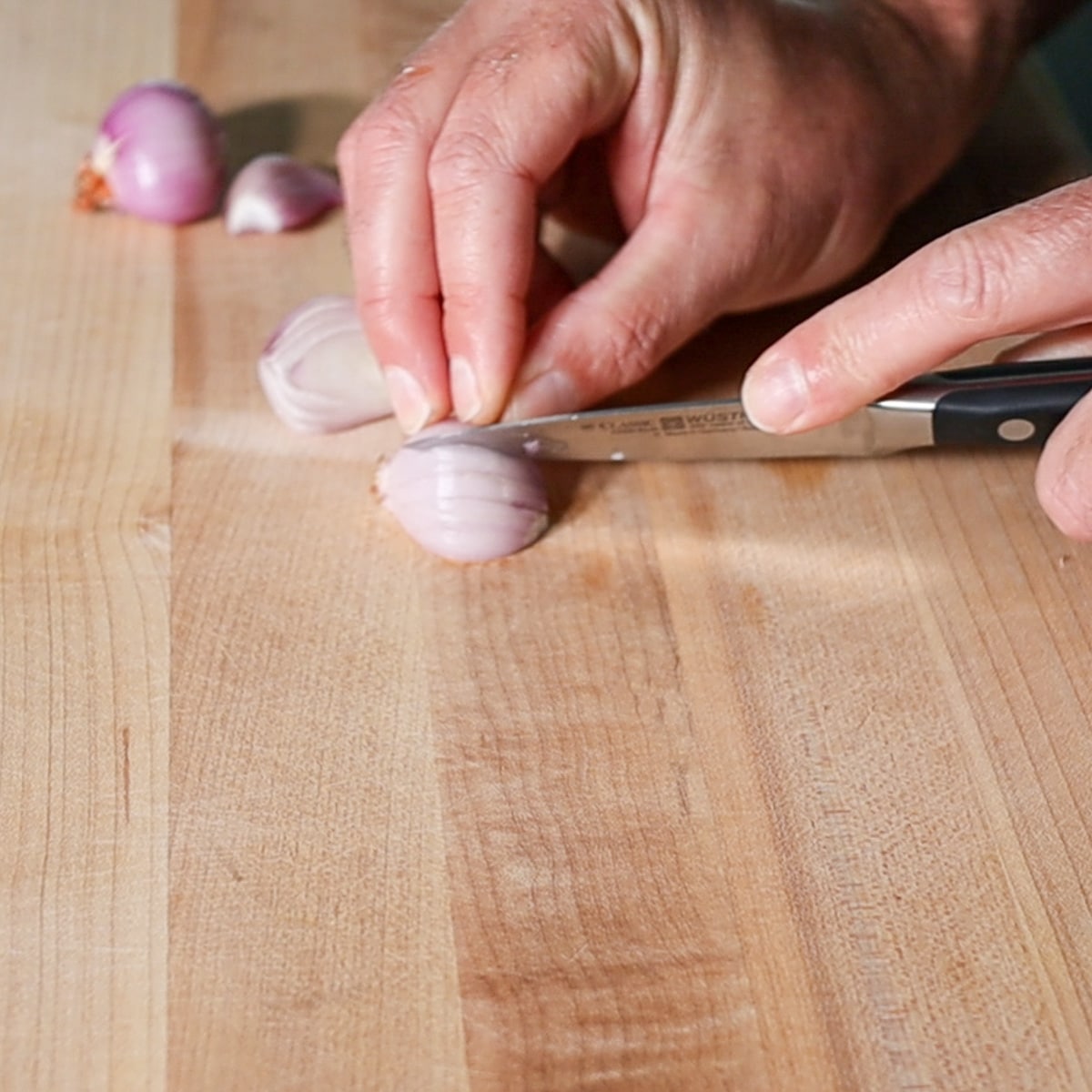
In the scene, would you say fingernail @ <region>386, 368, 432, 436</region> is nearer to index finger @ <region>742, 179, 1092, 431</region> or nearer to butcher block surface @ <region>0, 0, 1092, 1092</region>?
butcher block surface @ <region>0, 0, 1092, 1092</region>

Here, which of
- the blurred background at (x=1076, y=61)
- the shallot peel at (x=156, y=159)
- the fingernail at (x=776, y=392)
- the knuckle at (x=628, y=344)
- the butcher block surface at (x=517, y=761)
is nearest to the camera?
the butcher block surface at (x=517, y=761)

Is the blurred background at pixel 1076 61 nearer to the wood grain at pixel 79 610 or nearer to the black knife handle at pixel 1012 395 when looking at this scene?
the black knife handle at pixel 1012 395

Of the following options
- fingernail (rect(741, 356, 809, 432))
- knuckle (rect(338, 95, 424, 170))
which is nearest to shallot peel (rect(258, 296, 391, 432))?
knuckle (rect(338, 95, 424, 170))

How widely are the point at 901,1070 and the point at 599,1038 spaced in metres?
0.14

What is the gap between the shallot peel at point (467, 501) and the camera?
953mm

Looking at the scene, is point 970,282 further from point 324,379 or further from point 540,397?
point 324,379

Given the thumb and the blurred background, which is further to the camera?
the blurred background

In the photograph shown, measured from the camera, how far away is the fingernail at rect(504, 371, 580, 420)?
978 mm

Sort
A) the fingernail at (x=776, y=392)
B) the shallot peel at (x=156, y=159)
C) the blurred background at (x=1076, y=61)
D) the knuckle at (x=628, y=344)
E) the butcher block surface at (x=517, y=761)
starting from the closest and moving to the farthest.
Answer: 1. the butcher block surface at (x=517, y=761)
2. the fingernail at (x=776, y=392)
3. the knuckle at (x=628, y=344)
4. the shallot peel at (x=156, y=159)
5. the blurred background at (x=1076, y=61)

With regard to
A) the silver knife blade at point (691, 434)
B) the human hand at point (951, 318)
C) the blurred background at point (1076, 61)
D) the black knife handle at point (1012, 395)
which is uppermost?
the human hand at point (951, 318)

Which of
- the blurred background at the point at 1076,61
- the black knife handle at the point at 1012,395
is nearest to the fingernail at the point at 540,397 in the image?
the black knife handle at the point at 1012,395

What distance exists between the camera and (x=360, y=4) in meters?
1.49

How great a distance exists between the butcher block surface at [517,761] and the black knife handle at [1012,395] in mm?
77

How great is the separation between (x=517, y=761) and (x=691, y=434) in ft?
0.82
